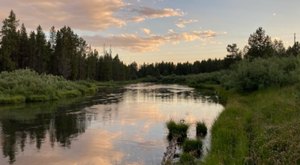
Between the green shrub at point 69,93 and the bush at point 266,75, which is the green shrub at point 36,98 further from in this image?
the bush at point 266,75

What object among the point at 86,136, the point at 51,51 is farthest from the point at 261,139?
the point at 51,51

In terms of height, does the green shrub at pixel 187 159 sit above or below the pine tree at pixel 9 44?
below

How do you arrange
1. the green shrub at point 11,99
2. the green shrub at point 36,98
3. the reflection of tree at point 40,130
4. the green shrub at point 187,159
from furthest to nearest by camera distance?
the green shrub at point 36,98 < the green shrub at point 11,99 < the reflection of tree at point 40,130 < the green shrub at point 187,159

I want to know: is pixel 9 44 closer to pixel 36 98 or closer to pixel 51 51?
pixel 51 51

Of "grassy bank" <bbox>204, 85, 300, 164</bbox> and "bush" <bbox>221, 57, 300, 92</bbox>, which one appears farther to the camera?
"bush" <bbox>221, 57, 300, 92</bbox>

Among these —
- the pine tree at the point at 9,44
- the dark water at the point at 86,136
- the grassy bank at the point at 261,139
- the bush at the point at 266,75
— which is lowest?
the dark water at the point at 86,136

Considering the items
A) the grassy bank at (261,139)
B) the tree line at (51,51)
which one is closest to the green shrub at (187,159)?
the grassy bank at (261,139)

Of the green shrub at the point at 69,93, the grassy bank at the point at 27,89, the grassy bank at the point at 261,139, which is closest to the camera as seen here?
the grassy bank at the point at 261,139

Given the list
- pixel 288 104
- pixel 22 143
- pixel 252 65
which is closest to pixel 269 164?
pixel 288 104

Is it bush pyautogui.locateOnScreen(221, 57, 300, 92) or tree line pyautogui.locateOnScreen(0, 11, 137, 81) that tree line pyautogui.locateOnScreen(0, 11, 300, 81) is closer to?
→ tree line pyautogui.locateOnScreen(0, 11, 137, 81)

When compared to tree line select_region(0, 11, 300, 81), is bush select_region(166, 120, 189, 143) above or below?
below

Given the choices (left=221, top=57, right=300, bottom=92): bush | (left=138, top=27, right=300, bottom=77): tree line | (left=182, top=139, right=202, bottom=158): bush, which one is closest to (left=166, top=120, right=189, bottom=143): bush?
(left=182, top=139, right=202, bottom=158): bush

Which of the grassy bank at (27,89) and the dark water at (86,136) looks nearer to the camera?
the dark water at (86,136)

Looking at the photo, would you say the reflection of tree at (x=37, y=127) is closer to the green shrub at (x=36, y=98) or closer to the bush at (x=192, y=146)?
the bush at (x=192, y=146)
